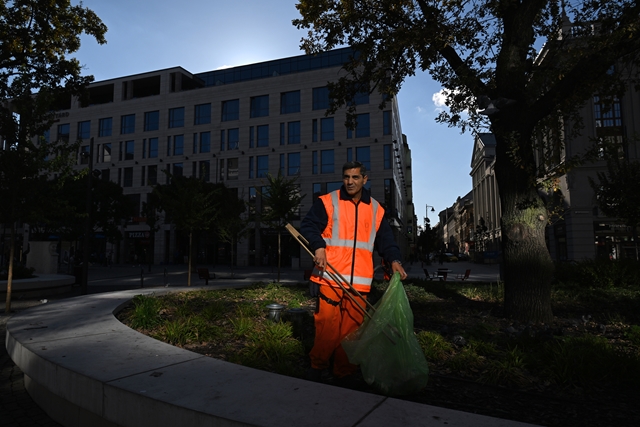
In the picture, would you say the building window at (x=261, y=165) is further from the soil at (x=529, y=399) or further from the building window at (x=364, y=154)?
the soil at (x=529, y=399)

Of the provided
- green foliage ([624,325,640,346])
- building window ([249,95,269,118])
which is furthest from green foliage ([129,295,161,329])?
building window ([249,95,269,118])

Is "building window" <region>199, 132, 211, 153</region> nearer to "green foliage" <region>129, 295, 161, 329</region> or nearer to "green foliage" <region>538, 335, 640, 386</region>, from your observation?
"green foliage" <region>129, 295, 161, 329</region>

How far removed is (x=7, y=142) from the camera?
9672 millimetres

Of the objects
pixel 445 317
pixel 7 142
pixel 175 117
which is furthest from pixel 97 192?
pixel 445 317

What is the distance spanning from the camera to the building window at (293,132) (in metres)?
40.6

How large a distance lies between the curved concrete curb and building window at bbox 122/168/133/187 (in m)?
45.9

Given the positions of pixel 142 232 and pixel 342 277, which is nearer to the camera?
pixel 342 277

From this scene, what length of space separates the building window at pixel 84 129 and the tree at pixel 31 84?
38084mm

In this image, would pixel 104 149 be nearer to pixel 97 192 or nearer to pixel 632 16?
pixel 97 192

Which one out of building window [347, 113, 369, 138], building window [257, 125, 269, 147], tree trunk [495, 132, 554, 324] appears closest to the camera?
tree trunk [495, 132, 554, 324]

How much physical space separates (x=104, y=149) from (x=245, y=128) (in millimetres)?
18176

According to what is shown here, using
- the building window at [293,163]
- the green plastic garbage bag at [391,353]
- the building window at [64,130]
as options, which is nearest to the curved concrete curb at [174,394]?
the green plastic garbage bag at [391,353]

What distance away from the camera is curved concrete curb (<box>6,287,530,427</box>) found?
2166 mm

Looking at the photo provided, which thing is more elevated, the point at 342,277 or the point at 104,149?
the point at 104,149
